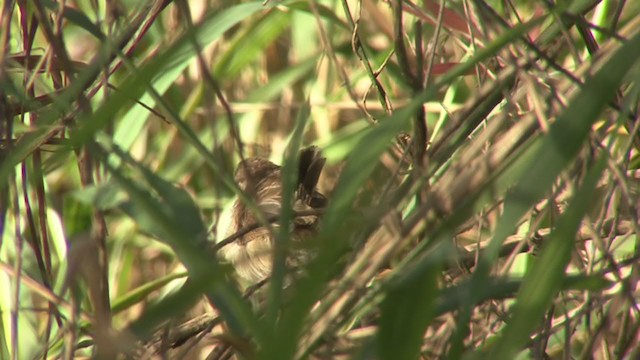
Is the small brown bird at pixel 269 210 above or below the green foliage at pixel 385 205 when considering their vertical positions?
above

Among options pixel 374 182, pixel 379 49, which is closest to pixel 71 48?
pixel 379 49

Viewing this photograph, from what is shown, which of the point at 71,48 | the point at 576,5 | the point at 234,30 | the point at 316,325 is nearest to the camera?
the point at 316,325

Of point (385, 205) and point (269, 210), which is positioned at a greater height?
point (269, 210)

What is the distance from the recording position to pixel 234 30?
3365 mm

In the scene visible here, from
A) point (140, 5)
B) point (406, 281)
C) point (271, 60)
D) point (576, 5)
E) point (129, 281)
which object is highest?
point (271, 60)

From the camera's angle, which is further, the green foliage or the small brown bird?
the small brown bird

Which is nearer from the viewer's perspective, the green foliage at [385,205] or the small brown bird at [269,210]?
the green foliage at [385,205]

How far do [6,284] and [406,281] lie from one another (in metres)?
1.38

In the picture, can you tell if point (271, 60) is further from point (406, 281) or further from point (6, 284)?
point (406, 281)

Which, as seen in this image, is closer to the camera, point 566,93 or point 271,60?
point 566,93

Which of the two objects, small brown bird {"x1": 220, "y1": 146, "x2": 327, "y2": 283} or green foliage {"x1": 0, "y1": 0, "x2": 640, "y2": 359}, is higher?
small brown bird {"x1": 220, "y1": 146, "x2": 327, "y2": 283}

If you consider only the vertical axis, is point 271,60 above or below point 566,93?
above

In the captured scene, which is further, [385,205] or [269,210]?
[269,210]

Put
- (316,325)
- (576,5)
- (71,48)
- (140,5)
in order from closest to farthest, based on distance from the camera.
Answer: (316,325), (576,5), (140,5), (71,48)
